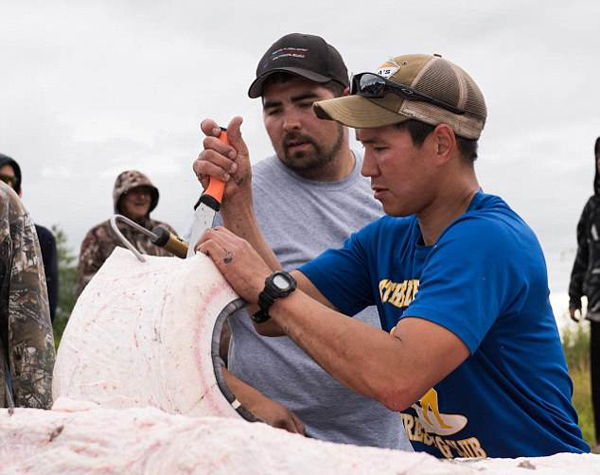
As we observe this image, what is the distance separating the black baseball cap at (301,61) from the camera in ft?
10.8

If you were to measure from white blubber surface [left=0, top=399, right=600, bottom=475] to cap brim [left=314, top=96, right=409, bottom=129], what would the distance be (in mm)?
908

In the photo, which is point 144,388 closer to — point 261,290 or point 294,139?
point 261,290

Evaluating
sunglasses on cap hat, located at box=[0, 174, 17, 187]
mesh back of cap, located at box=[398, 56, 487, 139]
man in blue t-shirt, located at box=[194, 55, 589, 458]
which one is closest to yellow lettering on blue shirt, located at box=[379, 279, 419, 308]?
man in blue t-shirt, located at box=[194, 55, 589, 458]

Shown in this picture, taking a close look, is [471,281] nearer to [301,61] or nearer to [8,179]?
[301,61]

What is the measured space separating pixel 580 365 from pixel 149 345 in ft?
30.2

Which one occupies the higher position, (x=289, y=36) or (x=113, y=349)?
(x=289, y=36)

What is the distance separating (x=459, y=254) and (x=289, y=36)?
1533 mm

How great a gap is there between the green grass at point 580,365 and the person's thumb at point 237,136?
6.66m

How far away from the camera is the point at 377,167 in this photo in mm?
2441

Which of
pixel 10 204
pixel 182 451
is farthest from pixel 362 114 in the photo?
pixel 10 204

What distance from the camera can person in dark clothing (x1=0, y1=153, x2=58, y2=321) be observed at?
5560 mm

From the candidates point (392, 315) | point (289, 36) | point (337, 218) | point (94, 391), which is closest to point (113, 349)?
point (94, 391)

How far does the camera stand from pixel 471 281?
215 centimetres

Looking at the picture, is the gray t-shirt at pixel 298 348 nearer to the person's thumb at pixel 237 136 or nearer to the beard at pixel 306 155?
the beard at pixel 306 155
